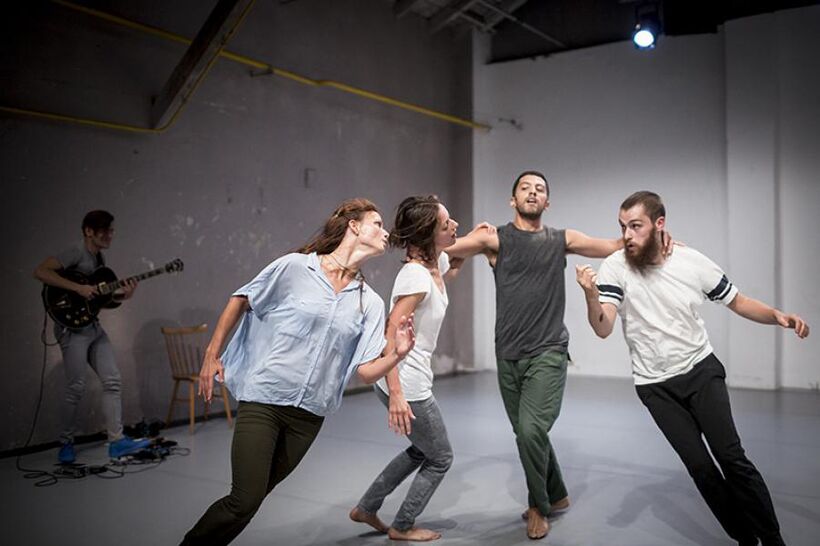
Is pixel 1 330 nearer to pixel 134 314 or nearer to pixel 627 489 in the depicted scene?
pixel 134 314

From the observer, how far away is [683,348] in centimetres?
297

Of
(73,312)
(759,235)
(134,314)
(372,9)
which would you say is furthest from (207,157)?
(759,235)

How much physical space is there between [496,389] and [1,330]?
4.88 meters

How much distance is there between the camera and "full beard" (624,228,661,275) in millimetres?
3061

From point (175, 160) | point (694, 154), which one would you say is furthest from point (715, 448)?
point (694, 154)

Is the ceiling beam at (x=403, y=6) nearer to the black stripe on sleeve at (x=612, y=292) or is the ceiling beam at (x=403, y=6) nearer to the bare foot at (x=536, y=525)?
the black stripe on sleeve at (x=612, y=292)

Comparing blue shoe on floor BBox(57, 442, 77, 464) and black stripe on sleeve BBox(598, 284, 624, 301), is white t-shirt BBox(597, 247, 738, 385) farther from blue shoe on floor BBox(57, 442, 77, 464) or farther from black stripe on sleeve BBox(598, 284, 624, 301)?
blue shoe on floor BBox(57, 442, 77, 464)

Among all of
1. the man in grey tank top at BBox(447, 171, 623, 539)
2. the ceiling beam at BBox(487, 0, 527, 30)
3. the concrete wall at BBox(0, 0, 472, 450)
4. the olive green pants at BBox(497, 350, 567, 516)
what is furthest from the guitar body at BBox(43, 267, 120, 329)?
the ceiling beam at BBox(487, 0, 527, 30)

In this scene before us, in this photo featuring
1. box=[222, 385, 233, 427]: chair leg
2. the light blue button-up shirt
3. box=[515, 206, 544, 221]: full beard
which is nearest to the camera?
the light blue button-up shirt

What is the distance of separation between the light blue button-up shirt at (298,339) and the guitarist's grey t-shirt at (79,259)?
298cm

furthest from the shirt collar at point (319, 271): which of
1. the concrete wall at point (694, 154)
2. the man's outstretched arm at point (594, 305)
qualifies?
the concrete wall at point (694, 154)

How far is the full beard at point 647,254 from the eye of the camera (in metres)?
3.06

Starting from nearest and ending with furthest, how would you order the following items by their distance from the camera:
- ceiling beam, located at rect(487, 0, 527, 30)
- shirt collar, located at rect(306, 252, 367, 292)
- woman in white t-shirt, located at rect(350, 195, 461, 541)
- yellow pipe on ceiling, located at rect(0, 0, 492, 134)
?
1. shirt collar, located at rect(306, 252, 367, 292)
2. woman in white t-shirt, located at rect(350, 195, 461, 541)
3. yellow pipe on ceiling, located at rect(0, 0, 492, 134)
4. ceiling beam, located at rect(487, 0, 527, 30)

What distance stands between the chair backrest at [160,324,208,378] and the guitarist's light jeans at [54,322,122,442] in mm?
802
